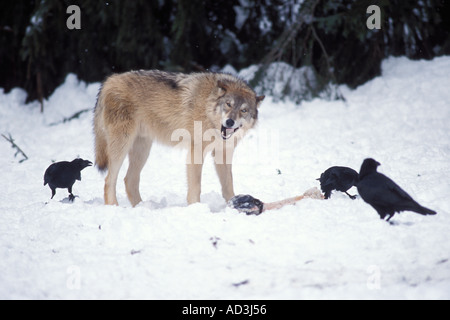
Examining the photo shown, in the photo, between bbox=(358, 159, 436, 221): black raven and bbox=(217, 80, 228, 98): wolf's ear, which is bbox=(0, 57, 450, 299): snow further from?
bbox=(217, 80, 228, 98): wolf's ear

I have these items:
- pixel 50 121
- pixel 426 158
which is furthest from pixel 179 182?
pixel 50 121

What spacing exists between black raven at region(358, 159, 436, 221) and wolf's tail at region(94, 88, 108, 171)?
3209 millimetres

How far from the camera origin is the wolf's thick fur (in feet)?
18.8

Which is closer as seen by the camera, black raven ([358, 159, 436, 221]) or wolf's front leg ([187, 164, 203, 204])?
black raven ([358, 159, 436, 221])

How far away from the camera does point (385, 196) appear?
412 centimetres

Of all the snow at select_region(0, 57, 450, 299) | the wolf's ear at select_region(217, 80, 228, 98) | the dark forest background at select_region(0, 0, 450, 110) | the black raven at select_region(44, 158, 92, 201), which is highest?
the dark forest background at select_region(0, 0, 450, 110)

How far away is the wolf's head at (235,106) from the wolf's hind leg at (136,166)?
1.29 m

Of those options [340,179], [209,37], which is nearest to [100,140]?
[340,179]

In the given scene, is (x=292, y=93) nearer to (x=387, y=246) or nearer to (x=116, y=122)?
(x=116, y=122)

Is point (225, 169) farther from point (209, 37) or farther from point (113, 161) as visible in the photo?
point (209, 37)

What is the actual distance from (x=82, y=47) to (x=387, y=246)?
→ 8734 millimetres
